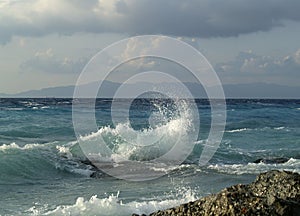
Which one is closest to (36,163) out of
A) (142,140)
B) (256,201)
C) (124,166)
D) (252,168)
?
(124,166)

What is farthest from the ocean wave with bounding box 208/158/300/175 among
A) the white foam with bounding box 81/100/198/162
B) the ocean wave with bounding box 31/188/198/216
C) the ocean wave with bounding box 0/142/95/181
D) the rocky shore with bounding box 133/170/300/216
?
the rocky shore with bounding box 133/170/300/216

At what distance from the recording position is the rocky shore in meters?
5.80

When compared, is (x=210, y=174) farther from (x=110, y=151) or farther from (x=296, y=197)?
(x=296, y=197)

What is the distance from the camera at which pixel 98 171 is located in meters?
16.1

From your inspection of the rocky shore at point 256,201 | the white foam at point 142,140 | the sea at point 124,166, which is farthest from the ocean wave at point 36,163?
the rocky shore at point 256,201

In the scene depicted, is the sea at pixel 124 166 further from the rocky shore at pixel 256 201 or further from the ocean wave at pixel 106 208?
the rocky shore at pixel 256 201

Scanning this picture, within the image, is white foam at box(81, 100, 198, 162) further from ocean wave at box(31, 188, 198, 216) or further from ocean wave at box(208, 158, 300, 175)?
ocean wave at box(31, 188, 198, 216)

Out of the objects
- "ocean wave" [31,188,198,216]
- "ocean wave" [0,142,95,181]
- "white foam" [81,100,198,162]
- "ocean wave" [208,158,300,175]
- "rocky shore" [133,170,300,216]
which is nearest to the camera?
"rocky shore" [133,170,300,216]

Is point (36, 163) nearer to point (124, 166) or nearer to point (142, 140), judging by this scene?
point (124, 166)

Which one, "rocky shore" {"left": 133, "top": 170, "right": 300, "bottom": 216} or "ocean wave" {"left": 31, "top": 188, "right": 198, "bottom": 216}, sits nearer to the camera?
"rocky shore" {"left": 133, "top": 170, "right": 300, "bottom": 216}

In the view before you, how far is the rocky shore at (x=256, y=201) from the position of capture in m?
5.80

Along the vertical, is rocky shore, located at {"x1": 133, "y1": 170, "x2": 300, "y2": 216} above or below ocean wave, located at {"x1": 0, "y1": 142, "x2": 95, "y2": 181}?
above

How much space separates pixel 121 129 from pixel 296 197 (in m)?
20.3

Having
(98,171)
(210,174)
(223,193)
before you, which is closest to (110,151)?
(98,171)
